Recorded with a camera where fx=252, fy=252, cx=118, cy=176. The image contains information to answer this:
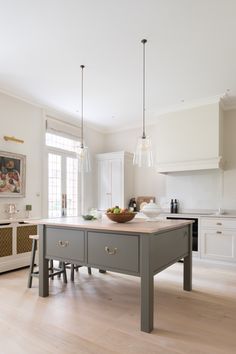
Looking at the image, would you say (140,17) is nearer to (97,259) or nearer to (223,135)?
(97,259)

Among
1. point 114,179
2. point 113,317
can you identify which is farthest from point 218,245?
point 114,179

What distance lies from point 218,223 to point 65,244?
2780 mm

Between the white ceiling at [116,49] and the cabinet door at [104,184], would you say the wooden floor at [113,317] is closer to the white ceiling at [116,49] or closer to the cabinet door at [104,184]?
the cabinet door at [104,184]

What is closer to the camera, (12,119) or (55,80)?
(55,80)

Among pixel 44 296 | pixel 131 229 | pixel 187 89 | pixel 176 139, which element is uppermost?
pixel 187 89

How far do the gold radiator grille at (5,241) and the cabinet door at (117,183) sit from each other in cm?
258

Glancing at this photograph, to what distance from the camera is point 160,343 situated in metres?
2.06

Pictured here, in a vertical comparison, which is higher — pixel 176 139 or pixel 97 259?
pixel 176 139

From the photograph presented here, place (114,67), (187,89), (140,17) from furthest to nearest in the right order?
1. (187,89)
2. (114,67)
3. (140,17)

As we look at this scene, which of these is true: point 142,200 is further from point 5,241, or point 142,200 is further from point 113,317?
point 113,317

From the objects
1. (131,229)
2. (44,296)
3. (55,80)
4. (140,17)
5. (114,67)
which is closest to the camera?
(131,229)

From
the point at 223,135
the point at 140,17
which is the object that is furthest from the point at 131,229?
the point at 223,135

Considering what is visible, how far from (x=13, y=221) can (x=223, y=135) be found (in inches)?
164

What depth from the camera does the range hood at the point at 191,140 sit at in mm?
4535
